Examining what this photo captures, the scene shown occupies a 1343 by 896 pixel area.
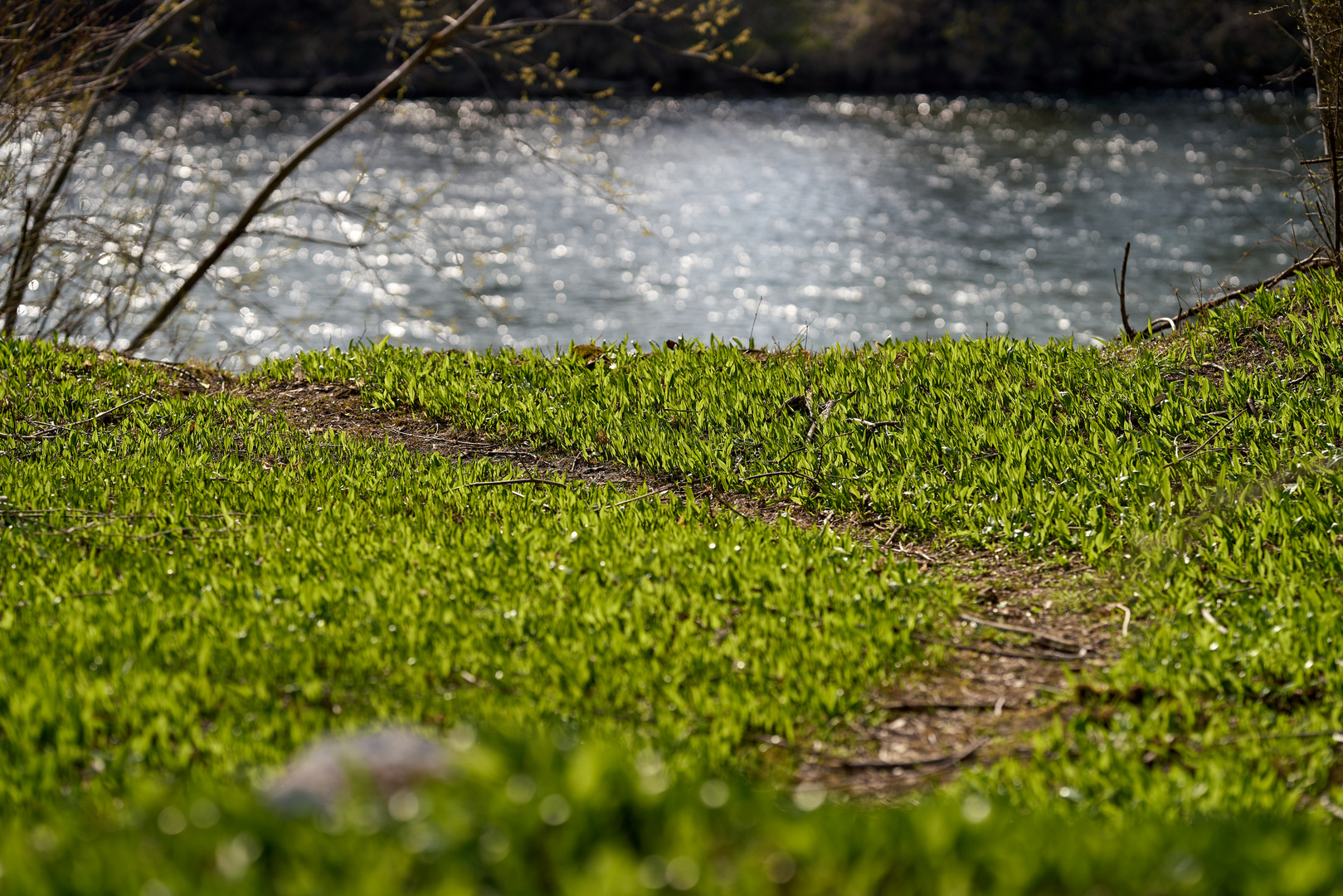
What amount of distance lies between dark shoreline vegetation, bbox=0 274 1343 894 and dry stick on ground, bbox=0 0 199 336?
4.86 feet

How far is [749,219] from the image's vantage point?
30.7 metres

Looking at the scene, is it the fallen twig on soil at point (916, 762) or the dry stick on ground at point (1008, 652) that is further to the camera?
the dry stick on ground at point (1008, 652)

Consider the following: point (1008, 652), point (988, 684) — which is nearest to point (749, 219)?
point (1008, 652)

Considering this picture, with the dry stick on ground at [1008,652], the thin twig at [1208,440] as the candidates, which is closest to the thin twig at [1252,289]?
the thin twig at [1208,440]

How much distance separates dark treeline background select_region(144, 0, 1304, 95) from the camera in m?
45.9

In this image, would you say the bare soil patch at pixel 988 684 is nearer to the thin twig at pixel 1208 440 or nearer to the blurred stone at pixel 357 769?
the thin twig at pixel 1208 440

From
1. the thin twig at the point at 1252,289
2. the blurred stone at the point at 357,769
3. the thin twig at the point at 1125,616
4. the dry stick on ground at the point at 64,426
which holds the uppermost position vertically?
the blurred stone at the point at 357,769

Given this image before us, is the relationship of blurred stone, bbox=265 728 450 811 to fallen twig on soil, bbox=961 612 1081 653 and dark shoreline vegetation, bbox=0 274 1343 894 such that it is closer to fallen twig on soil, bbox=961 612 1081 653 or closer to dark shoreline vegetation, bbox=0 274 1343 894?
dark shoreline vegetation, bbox=0 274 1343 894

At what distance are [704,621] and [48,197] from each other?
314 inches

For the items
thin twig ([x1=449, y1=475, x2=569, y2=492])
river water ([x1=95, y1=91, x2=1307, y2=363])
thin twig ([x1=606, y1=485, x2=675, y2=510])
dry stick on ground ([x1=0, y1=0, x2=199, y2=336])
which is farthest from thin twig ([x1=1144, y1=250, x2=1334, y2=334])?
dry stick on ground ([x1=0, y1=0, x2=199, y2=336])

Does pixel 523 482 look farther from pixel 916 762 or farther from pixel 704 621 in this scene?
pixel 916 762

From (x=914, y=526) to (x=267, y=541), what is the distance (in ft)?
11.2

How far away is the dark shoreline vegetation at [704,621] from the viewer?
246 cm

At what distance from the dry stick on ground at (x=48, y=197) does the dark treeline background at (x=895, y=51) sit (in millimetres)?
36339
